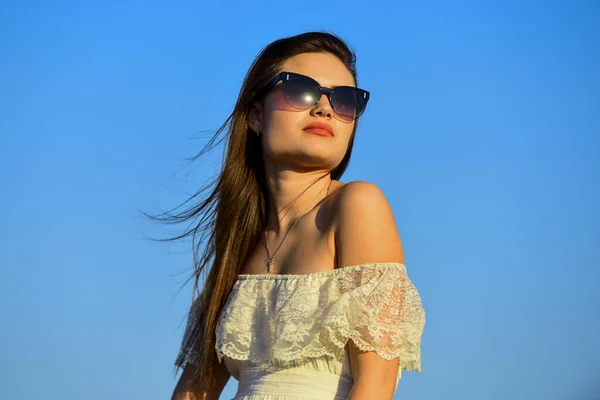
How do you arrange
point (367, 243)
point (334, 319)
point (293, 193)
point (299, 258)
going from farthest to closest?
point (293, 193)
point (299, 258)
point (367, 243)
point (334, 319)

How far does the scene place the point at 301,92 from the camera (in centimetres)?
445

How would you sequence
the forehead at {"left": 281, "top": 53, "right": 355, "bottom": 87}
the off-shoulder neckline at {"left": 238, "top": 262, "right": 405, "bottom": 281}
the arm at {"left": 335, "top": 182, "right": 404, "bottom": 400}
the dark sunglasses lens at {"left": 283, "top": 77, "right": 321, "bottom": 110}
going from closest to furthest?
1. the arm at {"left": 335, "top": 182, "right": 404, "bottom": 400}
2. the off-shoulder neckline at {"left": 238, "top": 262, "right": 405, "bottom": 281}
3. the dark sunglasses lens at {"left": 283, "top": 77, "right": 321, "bottom": 110}
4. the forehead at {"left": 281, "top": 53, "right": 355, "bottom": 87}

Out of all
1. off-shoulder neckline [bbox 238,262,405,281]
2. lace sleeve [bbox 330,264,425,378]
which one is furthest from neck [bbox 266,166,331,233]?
lace sleeve [bbox 330,264,425,378]

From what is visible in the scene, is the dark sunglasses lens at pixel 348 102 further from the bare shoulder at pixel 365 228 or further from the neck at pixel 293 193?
the bare shoulder at pixel 365 228

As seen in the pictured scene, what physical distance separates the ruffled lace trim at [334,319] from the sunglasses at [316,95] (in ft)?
2.74

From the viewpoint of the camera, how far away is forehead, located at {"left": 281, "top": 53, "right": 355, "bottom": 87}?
4555 mm

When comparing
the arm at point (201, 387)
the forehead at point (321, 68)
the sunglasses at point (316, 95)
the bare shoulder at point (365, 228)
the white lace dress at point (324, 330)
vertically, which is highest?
the forehead at point (321, 68)

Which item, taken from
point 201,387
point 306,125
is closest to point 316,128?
point 306,125

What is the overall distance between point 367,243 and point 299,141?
68 centimetres

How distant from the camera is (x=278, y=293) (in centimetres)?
425

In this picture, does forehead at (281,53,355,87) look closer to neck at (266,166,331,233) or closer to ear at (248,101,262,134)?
ear at (248,101,262,134)

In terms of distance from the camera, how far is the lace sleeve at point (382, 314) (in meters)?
3.92

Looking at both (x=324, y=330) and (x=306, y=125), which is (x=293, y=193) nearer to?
(x=306, y=125)

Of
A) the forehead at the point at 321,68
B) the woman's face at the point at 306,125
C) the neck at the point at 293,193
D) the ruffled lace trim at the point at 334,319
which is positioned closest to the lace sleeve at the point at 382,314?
the ruffled lace trim at the point at 334,319
